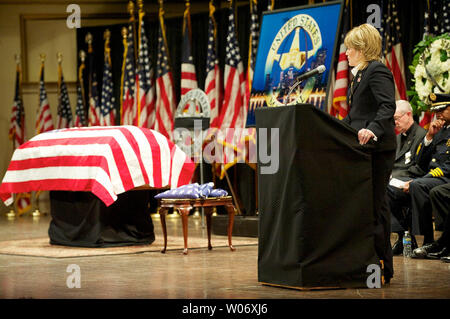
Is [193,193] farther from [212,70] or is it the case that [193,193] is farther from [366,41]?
[212,70]

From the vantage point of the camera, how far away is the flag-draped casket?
6.36 meters

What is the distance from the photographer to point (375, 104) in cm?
412

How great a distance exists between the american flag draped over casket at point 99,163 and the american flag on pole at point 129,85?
4098mm

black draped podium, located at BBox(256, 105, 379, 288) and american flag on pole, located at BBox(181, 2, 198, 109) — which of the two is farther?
american flag on pole, located at BBox(181, 2, 198, 109)

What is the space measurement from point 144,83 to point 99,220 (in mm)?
4600

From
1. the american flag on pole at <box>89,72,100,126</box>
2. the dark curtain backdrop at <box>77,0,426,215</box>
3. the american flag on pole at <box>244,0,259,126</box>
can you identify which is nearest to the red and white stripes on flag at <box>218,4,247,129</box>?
Result: the american flag on pole at <box>244,0,259,126</box>

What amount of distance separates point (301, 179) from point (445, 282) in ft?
3.55

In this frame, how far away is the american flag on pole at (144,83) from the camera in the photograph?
1086 cm

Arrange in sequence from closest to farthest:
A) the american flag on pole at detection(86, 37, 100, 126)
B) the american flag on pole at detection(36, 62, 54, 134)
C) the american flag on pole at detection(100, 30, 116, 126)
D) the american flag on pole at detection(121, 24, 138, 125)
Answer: the american flag on pole at detection(121, 24, 138, 125), the american flag on pole at detection(100, 30, 116, 126), the american flag on pole at detection(86, 37, 100, 126), the american flag on pole at detection(36, 62, 54, 134)

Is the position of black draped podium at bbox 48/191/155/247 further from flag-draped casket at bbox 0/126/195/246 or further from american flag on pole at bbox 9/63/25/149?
american flag on pole at bbox 9/63/25/149

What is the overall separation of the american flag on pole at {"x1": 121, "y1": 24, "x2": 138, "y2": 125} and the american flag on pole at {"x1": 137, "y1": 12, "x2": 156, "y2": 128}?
216 mm
